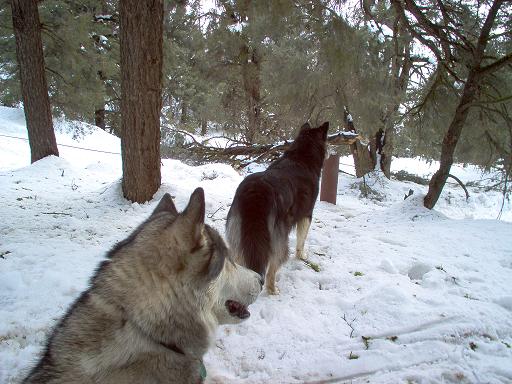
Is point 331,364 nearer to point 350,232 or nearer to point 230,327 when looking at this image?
point 230,327

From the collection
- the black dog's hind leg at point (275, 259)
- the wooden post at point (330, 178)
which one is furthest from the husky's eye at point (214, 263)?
the wooden post at point (330, 178)

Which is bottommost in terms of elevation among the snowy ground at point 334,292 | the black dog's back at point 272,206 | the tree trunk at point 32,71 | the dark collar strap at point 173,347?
the snowy ground at point 334,292

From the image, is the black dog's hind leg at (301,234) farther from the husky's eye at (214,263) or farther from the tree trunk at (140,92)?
the husky's eye at (214,263)

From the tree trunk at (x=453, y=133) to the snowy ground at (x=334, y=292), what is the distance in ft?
1.35

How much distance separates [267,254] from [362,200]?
859cm

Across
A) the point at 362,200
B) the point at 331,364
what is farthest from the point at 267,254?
the point at 362,200

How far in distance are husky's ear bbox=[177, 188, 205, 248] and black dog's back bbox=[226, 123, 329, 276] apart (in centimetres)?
163

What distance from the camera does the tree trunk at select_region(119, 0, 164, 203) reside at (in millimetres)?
5305

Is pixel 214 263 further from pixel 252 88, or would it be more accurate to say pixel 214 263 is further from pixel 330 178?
pixel 252 88

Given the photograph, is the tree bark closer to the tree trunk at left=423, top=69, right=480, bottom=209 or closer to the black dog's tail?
the tree trunk at left=423, top=69, right=480, bottom=209

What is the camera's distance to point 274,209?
364cm

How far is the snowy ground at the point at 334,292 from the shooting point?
104 inches

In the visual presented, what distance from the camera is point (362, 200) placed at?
11266 millimetres

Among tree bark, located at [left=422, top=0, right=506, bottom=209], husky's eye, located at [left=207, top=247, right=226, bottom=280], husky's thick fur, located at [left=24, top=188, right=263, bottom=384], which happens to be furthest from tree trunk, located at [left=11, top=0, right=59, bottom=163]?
husky's eye, located at [left=207, top=247, right=226, bottom=280]
